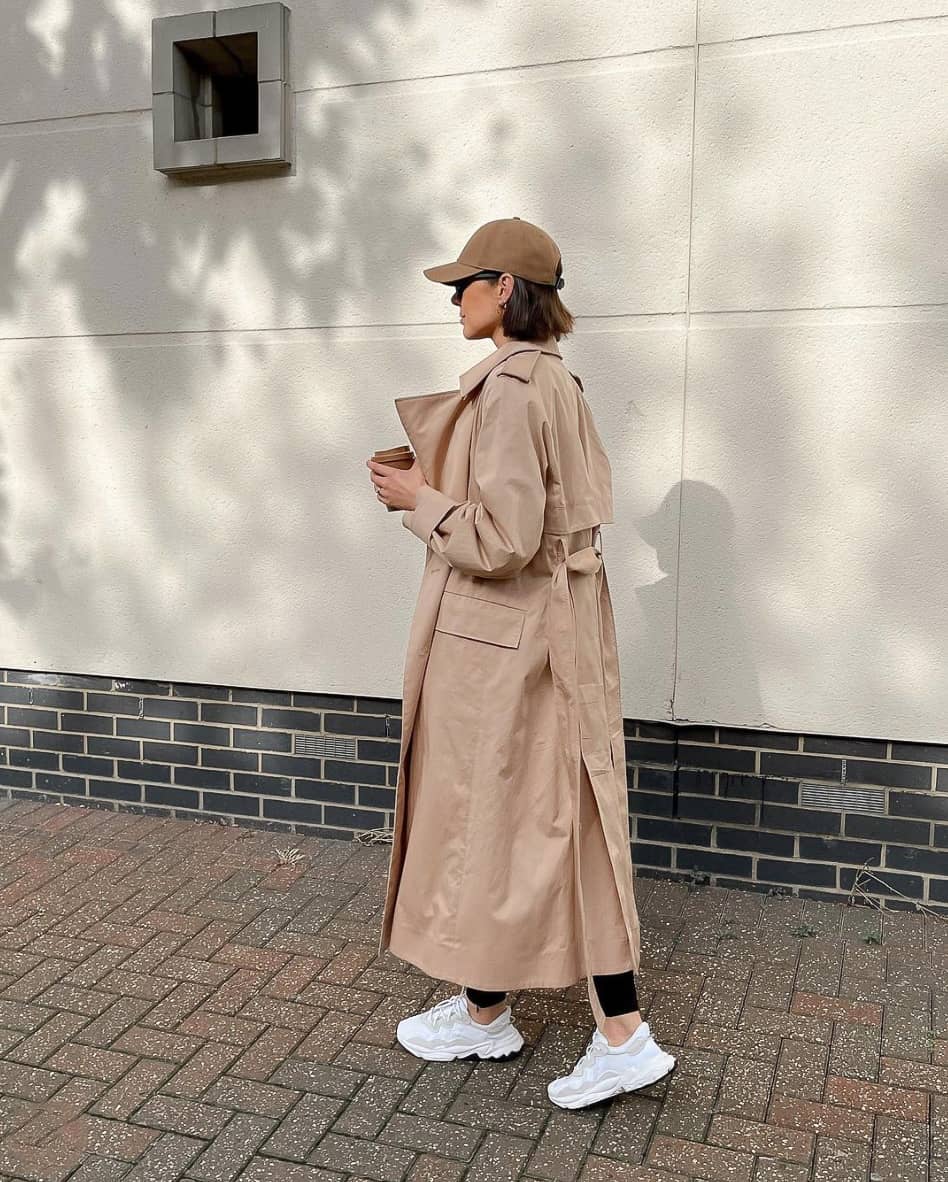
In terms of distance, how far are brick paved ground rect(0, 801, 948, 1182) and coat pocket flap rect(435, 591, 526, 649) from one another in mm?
1145

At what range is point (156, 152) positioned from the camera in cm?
464

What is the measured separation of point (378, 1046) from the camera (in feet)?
10.5

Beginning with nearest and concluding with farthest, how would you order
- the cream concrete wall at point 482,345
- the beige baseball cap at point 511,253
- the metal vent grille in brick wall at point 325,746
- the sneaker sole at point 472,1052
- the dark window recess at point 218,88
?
1. the beige baseball cap at point 511,253
2. the sneaker sole at point 472,1052
3. the cream concrete wall at point 482,345
4. the dark window recess at point 218,88
5. the metal vent grille in brick wall at point 325,746

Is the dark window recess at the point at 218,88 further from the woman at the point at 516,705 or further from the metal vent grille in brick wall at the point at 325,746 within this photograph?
the metal vent grille in brick wall at the point at 325,746

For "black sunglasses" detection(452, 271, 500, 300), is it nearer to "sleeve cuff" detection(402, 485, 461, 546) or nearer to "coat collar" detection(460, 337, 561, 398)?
"coat collar" detection(460, 337, 561, 398)

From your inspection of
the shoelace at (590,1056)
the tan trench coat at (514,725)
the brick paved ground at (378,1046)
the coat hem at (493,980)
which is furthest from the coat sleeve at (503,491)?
the brick paved ground at (378,1046)

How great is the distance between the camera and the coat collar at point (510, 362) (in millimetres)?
2809

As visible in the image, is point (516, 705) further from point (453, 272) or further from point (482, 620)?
point (453, 272)

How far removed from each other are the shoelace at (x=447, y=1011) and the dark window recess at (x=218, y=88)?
133 inches

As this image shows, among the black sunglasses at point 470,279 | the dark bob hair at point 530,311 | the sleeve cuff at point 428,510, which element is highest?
the black sunglasses at point 470,279

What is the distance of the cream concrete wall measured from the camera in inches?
153

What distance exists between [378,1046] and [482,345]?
2421 mm

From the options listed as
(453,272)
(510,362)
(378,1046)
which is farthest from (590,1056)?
(453,272)

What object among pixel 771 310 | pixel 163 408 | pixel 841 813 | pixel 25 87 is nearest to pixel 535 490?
pixel 771 310
